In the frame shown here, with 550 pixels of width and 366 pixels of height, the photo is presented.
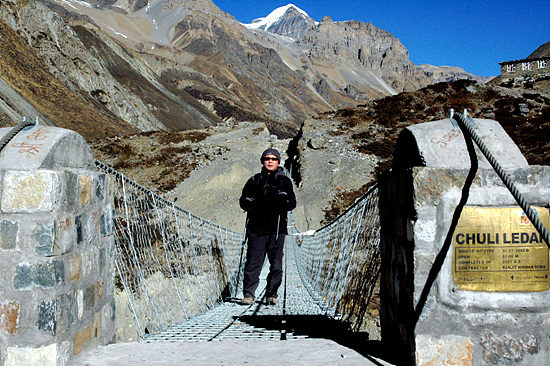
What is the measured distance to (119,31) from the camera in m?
103

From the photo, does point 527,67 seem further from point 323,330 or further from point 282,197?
point 323,330

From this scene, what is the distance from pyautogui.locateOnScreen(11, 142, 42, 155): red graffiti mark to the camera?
74.7 inches

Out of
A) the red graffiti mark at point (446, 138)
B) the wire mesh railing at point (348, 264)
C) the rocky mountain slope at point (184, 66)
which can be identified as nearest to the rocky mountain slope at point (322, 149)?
the wire mesh railing at point (348, 264)

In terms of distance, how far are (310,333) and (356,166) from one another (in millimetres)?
12919

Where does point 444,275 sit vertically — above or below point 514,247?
below

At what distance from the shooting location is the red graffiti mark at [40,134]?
6.45 ft

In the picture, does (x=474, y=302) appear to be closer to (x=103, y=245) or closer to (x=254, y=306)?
(x=103, y=245)

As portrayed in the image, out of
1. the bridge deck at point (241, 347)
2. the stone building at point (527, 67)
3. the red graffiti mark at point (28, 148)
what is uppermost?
the stone building at point (527, 67)

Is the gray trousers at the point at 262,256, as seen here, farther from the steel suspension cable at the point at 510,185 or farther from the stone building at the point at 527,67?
the stone building at the point at 527,67

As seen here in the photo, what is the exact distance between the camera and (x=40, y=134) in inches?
78.2

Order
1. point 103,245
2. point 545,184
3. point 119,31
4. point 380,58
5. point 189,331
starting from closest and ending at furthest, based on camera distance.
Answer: point 545,184, point 103,245, point 189,331, point 119,31, point 380,58

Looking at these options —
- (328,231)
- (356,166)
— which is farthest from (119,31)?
(328,231)

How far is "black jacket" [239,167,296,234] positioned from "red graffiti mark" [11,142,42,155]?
6.70 feet

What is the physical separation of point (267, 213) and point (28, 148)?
2.20 metres
